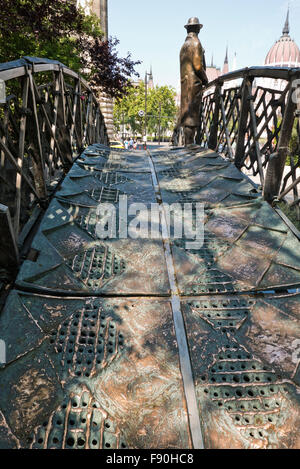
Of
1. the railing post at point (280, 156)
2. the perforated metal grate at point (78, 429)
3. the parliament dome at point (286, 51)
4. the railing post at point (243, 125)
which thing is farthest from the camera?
the parliament dome at point (286, 51)

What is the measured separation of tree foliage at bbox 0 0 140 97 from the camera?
6.39m

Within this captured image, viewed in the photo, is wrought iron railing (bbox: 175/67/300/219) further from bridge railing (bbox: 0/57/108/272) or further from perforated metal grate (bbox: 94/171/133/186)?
bridge railing (bbox: 0/57/108/272)

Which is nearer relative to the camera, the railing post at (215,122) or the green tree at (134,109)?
the railing post at (215,122)

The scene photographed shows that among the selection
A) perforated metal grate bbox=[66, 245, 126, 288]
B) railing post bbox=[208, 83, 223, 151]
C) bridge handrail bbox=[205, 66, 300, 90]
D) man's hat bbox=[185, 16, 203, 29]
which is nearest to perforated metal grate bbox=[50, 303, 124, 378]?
perforated metal grate bbox=[66, 245, 126, 288]

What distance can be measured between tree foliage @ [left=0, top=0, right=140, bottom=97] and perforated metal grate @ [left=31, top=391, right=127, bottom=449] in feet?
24.8

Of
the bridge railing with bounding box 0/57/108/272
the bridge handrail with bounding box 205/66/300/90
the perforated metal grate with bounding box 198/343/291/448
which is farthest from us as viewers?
the bridge handrail with bounding box 205/66/300/90

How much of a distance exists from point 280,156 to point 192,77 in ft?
15.0

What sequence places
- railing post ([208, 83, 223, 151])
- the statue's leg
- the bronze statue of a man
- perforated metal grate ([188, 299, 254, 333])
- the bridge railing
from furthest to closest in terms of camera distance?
the statue's leg < the bronze statue of a man < railing post ([208, 83, 223, 151]) < the bridge railing < perforated metal grate ([188, 299, 254, 333])

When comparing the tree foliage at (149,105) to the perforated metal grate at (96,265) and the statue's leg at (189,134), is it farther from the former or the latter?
the perforated metal grate at (96,265)

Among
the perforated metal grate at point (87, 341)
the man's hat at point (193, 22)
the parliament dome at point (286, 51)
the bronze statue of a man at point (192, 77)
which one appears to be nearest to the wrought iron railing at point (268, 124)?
the bronze statue of a man at point (192, 77)

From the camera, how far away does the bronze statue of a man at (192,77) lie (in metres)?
6.51

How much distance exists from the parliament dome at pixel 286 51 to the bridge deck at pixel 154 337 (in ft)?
344

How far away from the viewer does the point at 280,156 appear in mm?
3295

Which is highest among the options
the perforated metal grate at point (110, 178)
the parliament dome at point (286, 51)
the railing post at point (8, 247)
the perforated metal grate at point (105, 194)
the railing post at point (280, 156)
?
the parliament dome at point (286, 51)
